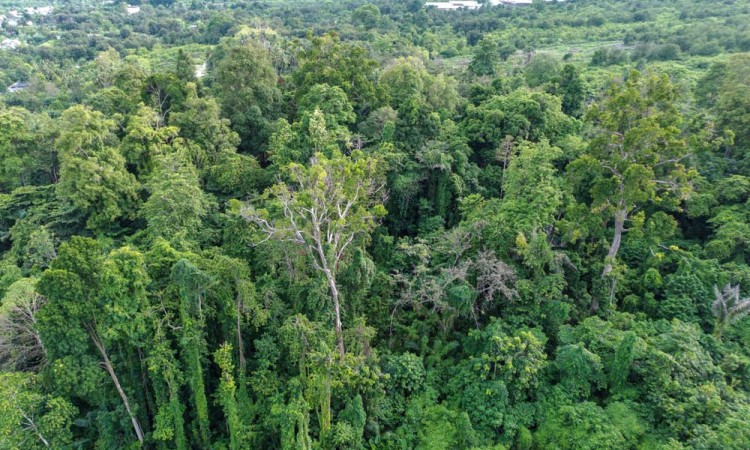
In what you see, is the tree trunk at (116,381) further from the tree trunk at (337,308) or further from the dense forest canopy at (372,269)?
the tree trunk at (337,308)

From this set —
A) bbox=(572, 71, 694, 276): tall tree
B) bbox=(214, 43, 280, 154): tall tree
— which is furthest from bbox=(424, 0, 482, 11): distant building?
bbox=(572, 71, 694, 276): tall tree

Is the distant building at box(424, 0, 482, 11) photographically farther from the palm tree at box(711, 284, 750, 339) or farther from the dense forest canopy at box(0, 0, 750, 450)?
the palm tree at box(711, 284, 750, 339)

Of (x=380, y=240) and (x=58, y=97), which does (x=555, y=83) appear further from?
(x=58, y=97)

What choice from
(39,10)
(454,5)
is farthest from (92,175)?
(39,10)

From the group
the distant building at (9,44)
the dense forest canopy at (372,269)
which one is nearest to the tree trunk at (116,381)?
the dense forest canopy at (372,269)

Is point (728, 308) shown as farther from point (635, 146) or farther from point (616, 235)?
point (635, 146)

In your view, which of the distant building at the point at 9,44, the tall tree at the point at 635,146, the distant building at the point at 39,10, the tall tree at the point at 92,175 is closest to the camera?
the tall tree at the point at 635,146

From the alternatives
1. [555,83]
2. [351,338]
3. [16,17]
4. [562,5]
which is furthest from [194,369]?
[16,17]
